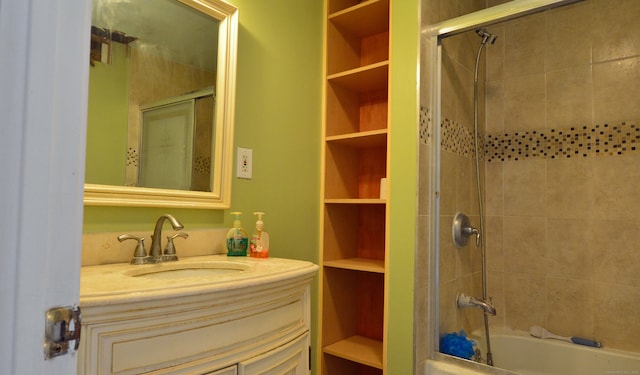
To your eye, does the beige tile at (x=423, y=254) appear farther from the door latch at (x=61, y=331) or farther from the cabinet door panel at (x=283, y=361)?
the door latch at (x=61, y=331)

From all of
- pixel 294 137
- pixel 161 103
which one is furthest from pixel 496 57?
pixel 161 103

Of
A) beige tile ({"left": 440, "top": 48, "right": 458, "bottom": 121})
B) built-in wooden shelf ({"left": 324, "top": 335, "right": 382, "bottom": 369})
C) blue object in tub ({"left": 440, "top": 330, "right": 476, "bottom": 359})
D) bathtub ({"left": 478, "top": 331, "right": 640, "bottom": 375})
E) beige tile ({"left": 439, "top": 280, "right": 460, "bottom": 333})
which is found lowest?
bathtub ({"left": 478, "top": 331, "right": 640, "bottom": 375})

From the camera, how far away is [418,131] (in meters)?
1.59

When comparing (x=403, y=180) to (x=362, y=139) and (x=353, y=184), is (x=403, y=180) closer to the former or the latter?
(x=362, y=139)

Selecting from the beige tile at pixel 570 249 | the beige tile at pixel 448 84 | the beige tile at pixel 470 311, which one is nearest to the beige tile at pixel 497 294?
the beige tile at pixel 470 311

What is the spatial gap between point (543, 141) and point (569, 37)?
0.57 metres

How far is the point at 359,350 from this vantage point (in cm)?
181

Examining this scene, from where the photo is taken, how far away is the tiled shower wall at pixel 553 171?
1.84 metres

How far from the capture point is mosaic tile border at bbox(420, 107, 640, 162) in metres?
1.83

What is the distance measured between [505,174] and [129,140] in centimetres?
199

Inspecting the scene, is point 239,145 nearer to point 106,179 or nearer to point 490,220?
point 106,179

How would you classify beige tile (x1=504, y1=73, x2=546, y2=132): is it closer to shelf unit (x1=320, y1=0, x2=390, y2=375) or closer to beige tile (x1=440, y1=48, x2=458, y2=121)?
beige tile (x1=440, y1=48, x2=458, y2=121)

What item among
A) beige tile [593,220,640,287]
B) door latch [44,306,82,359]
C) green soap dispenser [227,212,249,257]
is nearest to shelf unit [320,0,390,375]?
green soap dispenser [227,212,249,257]

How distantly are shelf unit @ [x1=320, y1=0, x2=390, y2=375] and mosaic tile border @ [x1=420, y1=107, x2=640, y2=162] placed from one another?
12.2 inches
